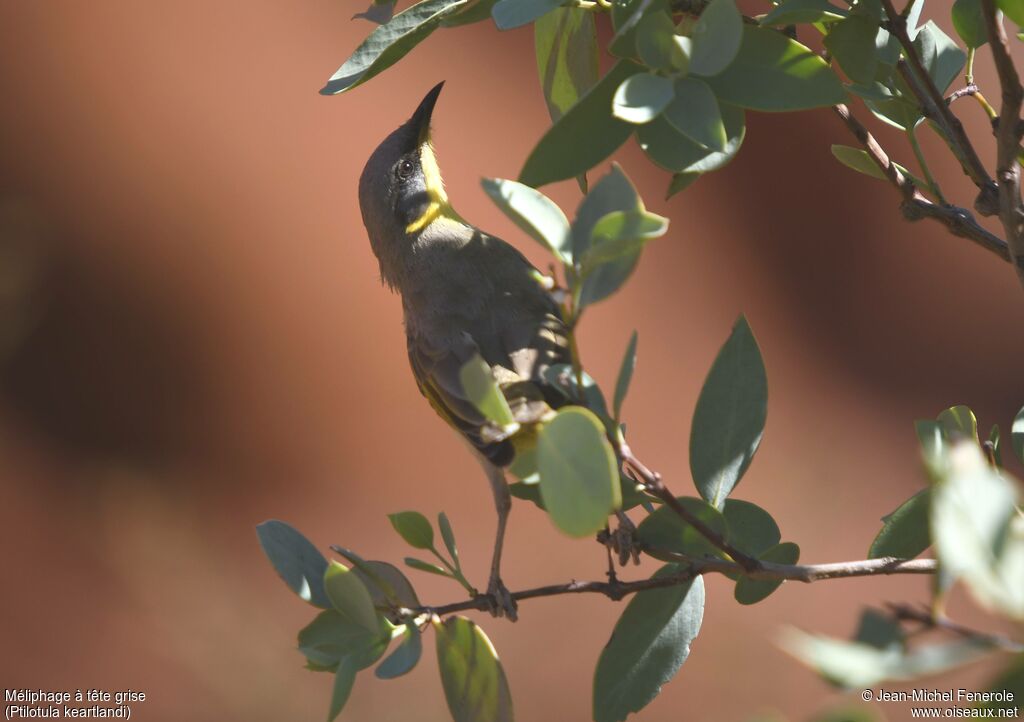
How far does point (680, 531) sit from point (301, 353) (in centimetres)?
374

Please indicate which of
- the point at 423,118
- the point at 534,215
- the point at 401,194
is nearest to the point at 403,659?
the point at 534,215

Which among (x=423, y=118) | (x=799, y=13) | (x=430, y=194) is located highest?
(x=423, y=118)

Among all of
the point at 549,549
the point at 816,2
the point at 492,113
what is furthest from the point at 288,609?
the point at 816,2

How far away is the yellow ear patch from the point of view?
2242 millimetres

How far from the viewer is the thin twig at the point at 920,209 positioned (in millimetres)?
1131

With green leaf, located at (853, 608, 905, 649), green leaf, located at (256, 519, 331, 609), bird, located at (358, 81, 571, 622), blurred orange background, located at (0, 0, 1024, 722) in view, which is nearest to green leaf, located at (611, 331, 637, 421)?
green leaf, located at (853, 608, 905, 649)

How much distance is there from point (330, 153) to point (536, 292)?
288cm

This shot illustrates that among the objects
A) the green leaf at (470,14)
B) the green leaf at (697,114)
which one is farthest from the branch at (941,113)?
the green leaf at (470,14)

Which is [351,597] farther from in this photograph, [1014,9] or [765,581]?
[1014,9]

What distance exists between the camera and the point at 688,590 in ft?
3.37

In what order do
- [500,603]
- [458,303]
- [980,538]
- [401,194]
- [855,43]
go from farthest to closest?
[401,194]
[458,303]
[500,603]
[855,43]
[980,538]

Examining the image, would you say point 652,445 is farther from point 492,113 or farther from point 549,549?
point 492,113

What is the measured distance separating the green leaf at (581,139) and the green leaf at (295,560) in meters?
0.45

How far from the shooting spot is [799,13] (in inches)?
35.6
